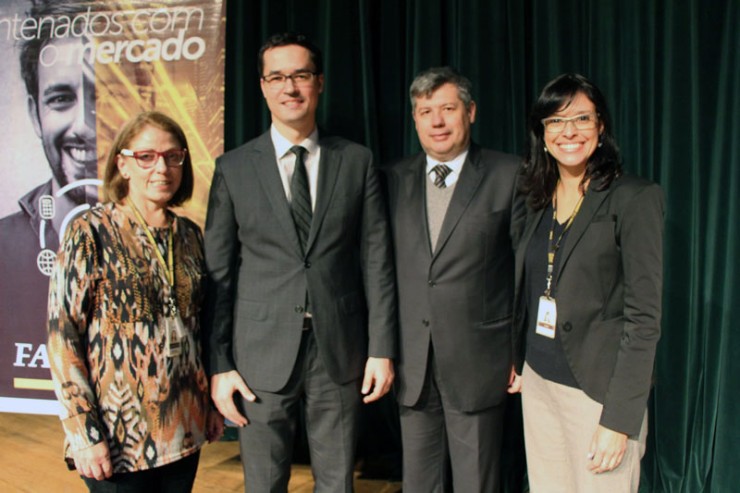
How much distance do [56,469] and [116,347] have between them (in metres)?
1.91

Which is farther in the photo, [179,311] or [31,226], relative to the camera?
[31,226]

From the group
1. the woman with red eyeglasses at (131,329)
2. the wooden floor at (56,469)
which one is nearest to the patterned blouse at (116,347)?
the woman with red eyeglasses at (131,329)

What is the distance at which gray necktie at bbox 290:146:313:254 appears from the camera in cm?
188

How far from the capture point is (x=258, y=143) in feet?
6.38

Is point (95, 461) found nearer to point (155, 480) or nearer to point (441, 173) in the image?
point (155, 480)

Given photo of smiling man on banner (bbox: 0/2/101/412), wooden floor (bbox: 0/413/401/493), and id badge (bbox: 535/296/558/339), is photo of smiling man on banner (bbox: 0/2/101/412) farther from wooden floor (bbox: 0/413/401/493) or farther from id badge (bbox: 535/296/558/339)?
id badge (bbox: 535/296/558/339)

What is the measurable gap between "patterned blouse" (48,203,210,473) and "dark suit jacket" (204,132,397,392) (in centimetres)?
27

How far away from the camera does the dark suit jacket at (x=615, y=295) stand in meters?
1.46

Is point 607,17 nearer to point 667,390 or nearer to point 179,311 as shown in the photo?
point 667,390

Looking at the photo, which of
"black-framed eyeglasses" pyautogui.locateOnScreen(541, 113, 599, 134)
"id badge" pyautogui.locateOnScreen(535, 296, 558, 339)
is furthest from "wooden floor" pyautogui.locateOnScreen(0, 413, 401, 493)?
"black-framed eyeglasses" pyautogui.locateOnScreen(541, 113, 599, 134)

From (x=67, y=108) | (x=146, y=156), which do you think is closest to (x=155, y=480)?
(x=146, y=156)

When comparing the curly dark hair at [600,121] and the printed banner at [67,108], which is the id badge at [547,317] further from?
the printed banner at [67,108]

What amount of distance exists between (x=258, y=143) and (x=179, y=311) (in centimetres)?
60

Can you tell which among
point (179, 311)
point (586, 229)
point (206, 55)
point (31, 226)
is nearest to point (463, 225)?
point (586, 229)
